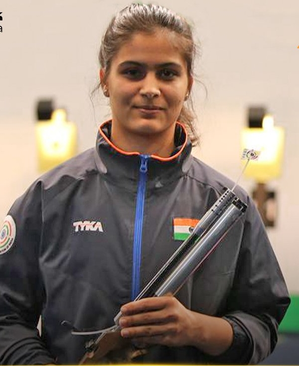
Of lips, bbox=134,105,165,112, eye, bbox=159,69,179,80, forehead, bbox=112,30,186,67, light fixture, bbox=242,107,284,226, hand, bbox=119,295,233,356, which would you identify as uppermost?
forehead, bbox=112,30,186,67

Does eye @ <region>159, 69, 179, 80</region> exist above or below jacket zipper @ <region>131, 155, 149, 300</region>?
above

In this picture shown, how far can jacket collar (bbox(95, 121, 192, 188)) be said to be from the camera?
94 cm

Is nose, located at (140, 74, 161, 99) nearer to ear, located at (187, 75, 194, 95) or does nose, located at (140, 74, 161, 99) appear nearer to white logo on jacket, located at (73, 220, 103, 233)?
ear, located at (187, 75, 194, 95)

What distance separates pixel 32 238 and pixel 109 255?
13cm

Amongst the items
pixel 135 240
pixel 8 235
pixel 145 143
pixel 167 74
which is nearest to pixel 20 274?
pixel 8 235

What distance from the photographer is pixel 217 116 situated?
3.60 ft

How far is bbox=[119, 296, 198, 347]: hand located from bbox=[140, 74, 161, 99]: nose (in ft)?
1.03

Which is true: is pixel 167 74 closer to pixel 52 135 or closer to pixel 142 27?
pixel 142 27

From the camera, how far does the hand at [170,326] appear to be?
863 mm

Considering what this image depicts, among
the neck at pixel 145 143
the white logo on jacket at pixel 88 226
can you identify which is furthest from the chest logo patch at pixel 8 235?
the neck at pixel 145 143

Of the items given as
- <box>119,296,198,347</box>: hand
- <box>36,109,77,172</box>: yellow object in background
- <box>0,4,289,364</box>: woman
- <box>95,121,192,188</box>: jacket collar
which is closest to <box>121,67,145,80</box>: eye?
<box>0,4,289,364</box>: woman

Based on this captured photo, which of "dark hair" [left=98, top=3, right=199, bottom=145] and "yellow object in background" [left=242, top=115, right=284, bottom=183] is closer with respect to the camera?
"dark hair" [left=98, top=3, right=199, bottom=145]

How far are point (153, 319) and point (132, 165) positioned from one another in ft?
0.82

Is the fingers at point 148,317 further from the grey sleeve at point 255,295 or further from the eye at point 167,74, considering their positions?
the eye at point 167,74
